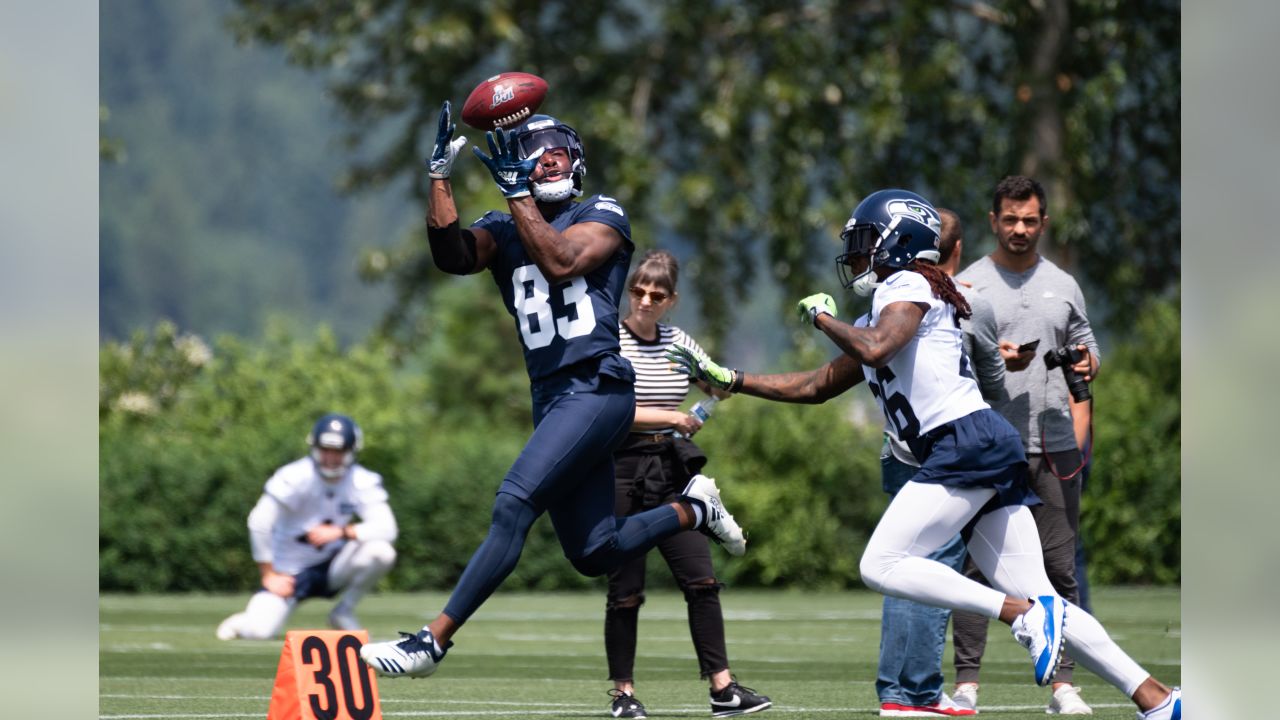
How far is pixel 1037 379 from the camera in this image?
24.9 feet

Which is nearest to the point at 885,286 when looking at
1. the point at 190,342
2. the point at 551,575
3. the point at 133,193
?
the point at 551,575

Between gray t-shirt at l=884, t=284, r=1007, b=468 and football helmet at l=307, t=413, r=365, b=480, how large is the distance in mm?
5782

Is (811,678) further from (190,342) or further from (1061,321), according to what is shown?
(190,342)

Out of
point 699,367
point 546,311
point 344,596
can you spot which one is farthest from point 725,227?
point 546,311

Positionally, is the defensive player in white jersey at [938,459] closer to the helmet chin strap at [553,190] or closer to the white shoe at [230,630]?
the helmet chin strap at [553,190]

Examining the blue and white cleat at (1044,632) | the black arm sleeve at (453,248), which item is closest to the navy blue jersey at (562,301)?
the black arm sleeve at (453,248)

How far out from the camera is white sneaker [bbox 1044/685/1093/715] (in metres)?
7.15

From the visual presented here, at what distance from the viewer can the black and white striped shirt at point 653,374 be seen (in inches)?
295

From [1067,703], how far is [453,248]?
299 centimetres

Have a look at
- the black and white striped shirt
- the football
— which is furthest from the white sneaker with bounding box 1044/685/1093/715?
the football

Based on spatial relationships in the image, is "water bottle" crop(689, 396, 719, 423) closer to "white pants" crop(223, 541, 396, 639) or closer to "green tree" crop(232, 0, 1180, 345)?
"white pants" crop(223, 541, 396, 639)

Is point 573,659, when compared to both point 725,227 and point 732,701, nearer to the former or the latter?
point 732,701

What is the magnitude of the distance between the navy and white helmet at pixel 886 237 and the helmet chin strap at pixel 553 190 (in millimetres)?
997

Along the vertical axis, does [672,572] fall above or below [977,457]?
below
